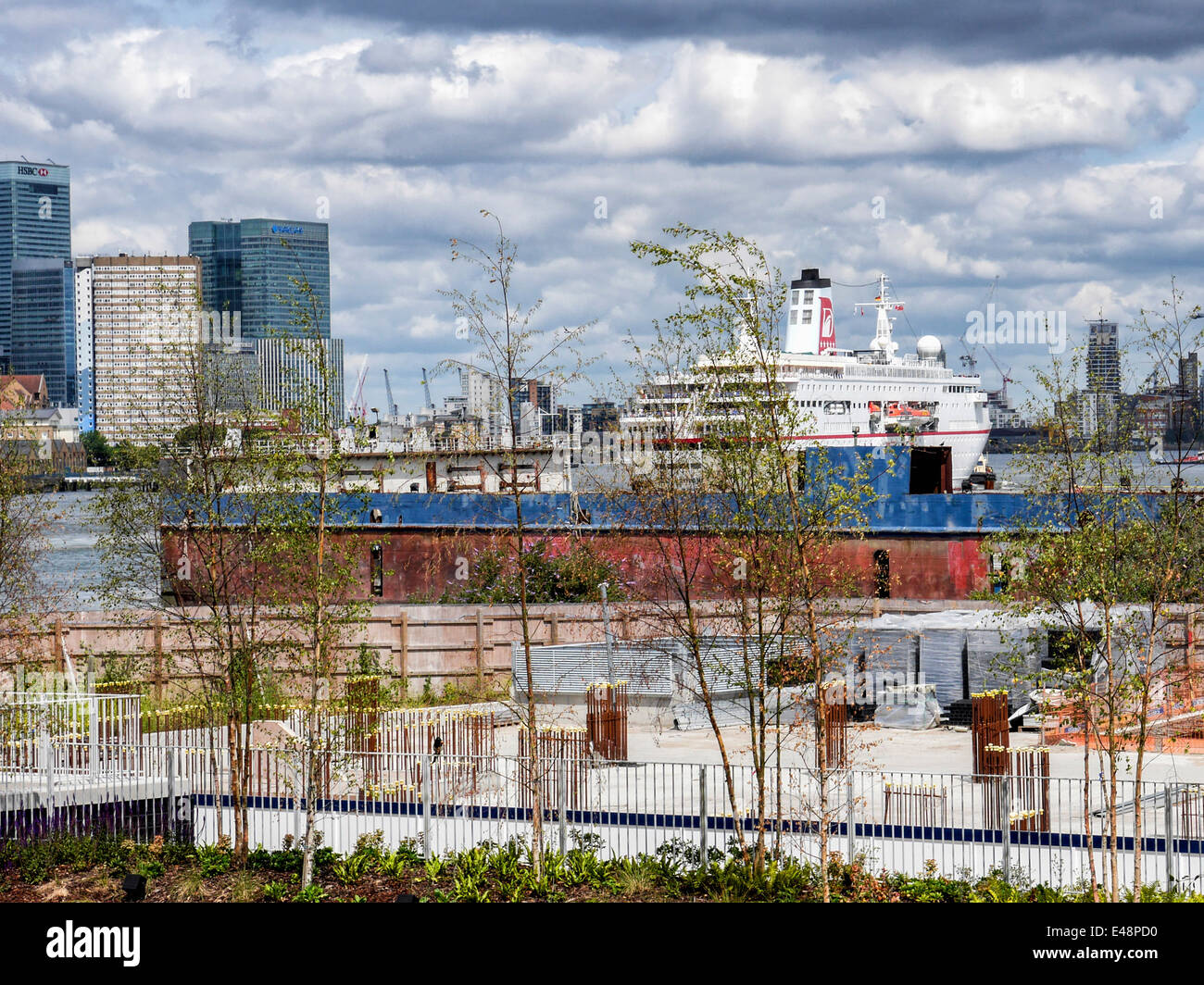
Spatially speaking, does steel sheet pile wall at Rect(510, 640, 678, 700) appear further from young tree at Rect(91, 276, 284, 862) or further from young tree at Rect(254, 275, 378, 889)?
→ young tree at Rect(254, 275, 378, 889)

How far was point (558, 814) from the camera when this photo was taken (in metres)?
18.0

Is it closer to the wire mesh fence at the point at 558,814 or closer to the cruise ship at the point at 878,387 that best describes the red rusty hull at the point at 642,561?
the wire mesh fence at the point at 558,814

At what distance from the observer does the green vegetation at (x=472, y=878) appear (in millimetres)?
15289

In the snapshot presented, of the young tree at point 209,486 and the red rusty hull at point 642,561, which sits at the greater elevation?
the young tree at point 209,486

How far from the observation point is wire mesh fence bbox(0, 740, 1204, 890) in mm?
17031

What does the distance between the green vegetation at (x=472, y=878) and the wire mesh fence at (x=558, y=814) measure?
0.56 meters

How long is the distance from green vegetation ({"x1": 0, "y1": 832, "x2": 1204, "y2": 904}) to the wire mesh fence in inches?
22.1

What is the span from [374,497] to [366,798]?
39.8 m

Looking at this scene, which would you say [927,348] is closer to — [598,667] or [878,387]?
[878,387]

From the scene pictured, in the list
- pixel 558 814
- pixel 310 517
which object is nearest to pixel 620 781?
pixel 558 814

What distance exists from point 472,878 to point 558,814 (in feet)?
7.74

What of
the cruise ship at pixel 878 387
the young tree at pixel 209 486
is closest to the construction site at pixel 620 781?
the young tree at pixel 209 486

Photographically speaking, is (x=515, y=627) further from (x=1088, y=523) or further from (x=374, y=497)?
(x=374, y=497)
